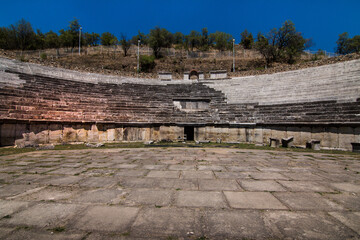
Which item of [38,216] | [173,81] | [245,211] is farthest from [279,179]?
[173,81]

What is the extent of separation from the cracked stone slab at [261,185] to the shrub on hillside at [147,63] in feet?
106

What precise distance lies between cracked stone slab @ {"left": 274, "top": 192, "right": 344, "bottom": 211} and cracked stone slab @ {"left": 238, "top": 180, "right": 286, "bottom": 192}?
0.92ft

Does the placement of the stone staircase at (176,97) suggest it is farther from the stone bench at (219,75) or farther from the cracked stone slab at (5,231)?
the cracked stone slab at (5,231)

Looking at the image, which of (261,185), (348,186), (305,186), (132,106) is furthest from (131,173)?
(132,106)

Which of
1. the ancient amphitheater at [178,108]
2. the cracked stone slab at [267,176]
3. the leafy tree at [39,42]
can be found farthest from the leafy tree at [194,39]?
the cracked stone slab at [267,176]

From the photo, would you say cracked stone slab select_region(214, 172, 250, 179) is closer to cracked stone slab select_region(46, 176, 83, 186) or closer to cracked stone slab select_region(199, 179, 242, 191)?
cracked stone slab select_region(199, 179, 242, 191)

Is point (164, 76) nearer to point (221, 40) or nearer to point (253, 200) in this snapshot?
point (253, 200)

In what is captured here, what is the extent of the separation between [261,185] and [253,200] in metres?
0.95

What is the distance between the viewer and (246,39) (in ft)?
148

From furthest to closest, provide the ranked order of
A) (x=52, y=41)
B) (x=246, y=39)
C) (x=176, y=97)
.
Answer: (x=246, y=39) → (x=52, y=41) → (x=176, y=97)

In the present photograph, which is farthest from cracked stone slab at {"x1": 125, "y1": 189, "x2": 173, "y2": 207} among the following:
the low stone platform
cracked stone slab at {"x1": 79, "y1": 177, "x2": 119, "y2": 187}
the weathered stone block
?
the weathered stone block

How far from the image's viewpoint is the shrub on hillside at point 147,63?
32.8 meters

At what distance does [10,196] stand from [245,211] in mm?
4285

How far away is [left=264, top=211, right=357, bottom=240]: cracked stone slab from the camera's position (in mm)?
2043
